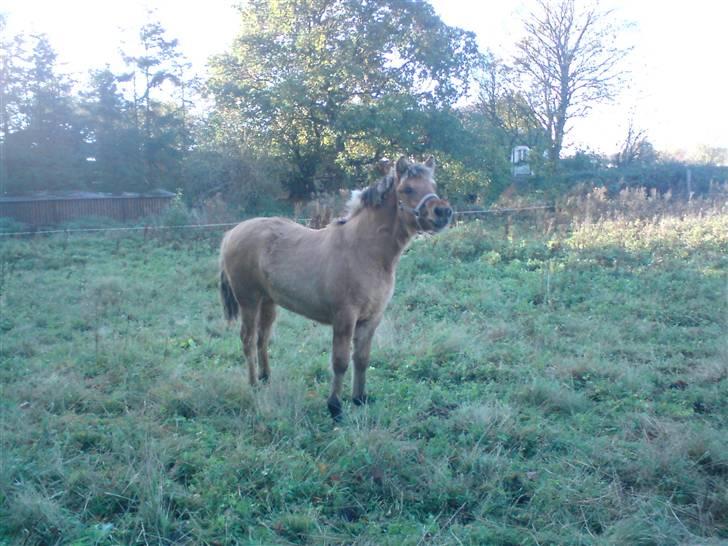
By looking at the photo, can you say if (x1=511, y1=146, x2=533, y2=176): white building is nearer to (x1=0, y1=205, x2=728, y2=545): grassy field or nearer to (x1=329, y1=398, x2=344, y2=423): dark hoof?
(x1=0, y1=205, x2=728, y2=545): grassy field

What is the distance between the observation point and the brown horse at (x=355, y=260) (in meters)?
4.93

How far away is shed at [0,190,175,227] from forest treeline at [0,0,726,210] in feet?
9.72

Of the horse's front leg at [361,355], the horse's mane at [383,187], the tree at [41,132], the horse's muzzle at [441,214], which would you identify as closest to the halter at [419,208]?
the horse's muzzle at [441,214]

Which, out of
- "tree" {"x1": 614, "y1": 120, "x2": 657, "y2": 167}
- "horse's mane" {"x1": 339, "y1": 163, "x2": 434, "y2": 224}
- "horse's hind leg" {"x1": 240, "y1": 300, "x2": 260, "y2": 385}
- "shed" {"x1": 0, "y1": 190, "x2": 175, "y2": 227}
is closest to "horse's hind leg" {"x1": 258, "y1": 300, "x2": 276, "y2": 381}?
"horse's hind leg" {"x1": 240, "y1": 300, "x2": 260, "y2": 385}

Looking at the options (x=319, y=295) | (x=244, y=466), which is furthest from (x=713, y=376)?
(x=244, y=466)

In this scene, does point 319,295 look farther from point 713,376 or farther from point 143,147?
point 143,147

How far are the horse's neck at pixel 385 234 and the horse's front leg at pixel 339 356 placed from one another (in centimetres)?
62

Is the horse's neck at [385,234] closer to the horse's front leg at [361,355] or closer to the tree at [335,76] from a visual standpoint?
the horse's front leg at [361,355]

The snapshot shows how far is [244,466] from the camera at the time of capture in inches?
156

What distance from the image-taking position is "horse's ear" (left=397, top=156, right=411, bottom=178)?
5.00 metres

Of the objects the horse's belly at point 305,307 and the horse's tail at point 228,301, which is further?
the horse's tail at point 228,301

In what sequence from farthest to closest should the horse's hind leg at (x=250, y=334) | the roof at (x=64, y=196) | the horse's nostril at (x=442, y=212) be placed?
the roof at (x=64, y=196) → the horse's hind leg at (x=250, y=334) → the horse's nostril at (x=442, y=212)

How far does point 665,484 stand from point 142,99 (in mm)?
38805

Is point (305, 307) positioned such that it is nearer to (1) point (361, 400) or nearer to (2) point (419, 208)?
(1) point (361, 400)
